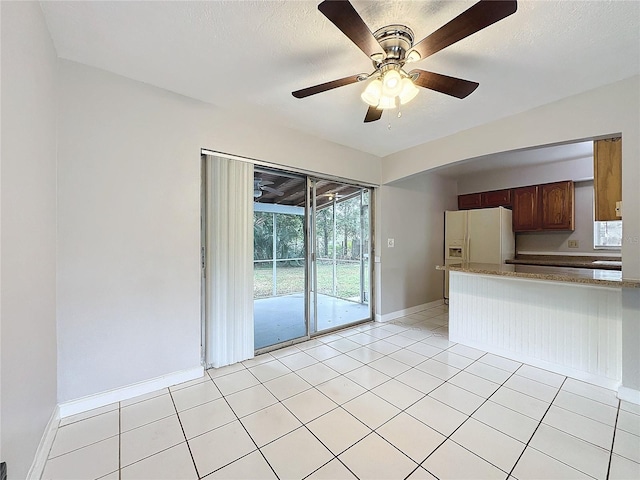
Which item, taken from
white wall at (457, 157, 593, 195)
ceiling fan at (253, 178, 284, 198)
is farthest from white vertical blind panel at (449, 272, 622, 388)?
white wall at (457, 157, 593, 195)

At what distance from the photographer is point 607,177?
7.79 ft

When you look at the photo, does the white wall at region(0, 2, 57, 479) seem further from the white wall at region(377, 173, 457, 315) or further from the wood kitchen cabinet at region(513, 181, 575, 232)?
the wood kitchen cabinet at region(513, 181, 575, 232)

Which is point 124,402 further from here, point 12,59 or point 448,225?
point 448,225

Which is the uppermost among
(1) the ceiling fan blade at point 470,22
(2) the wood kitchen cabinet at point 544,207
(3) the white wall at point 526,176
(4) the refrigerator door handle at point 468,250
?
(3) the white wall at point 526,176

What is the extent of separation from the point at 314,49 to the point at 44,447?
9.73 feet

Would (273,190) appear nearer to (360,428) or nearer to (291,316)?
(291,316)

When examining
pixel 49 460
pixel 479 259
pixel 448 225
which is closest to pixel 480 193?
pixel 448 225

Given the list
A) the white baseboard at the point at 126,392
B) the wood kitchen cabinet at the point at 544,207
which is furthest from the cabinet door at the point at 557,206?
the white baseboard at the point at 126,392

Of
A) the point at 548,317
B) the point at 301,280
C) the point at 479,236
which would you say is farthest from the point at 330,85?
the point at 479,236

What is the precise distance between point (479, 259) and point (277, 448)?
14.5 feet

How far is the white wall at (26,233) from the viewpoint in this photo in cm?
113

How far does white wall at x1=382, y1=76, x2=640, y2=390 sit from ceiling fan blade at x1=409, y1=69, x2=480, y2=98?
133cm

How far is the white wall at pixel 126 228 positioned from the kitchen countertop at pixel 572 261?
5032mm

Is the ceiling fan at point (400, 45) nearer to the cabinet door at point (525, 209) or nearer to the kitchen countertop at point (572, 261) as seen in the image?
the kitchen countertop at point (572, 261)
